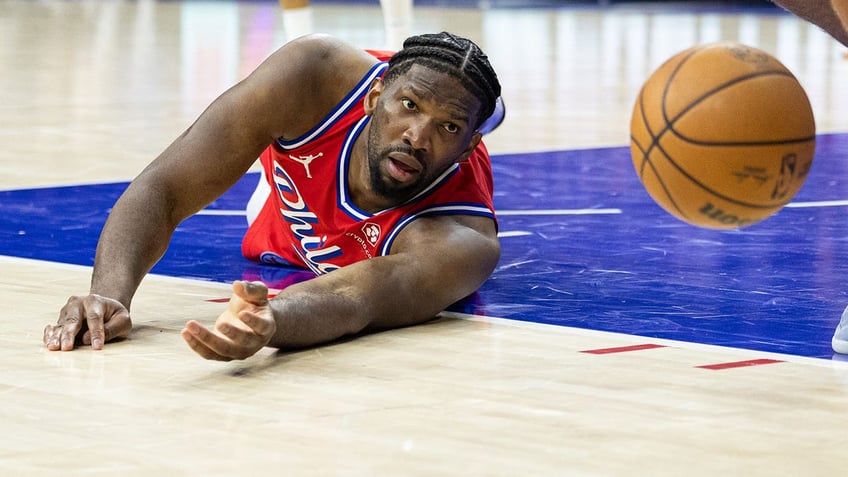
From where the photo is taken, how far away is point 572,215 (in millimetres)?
6270

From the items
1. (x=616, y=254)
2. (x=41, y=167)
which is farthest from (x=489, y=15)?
(x=616, y=254)

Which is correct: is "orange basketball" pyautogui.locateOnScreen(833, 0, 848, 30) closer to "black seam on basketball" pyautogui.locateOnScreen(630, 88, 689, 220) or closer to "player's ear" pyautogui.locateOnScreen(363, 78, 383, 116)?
"black seam on basketball" pyautogui.locateOnScreen(630, 88, 689, 220)

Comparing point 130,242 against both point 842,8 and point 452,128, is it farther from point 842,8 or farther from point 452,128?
point 842,8

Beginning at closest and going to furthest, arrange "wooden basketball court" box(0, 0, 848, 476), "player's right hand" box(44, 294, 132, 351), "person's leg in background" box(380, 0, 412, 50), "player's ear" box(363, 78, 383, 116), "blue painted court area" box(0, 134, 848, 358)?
1. "wooden basketball court" box(0, 0, 848, 476)
2. "player's right hand" box(44, 294, 132, 351)
3. "blue painted court area" box(0, 134, 848, 358)
4. "player's ear" box(363, 78, 383, 116)
5. "person's leg in background" box(380, 0, 412, 50)

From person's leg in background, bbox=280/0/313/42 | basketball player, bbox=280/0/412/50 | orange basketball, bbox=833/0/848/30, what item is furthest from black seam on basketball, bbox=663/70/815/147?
person's leg in background, bbox=280/0/313/42

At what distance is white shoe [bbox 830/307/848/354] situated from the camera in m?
3.90

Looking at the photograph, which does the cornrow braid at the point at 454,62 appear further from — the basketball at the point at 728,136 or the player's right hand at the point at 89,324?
the player's right hand at the point at 89,324

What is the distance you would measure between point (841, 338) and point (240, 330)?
1.53 metres

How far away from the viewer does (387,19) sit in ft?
25.0

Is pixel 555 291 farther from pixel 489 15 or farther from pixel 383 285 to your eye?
pixel 489 15

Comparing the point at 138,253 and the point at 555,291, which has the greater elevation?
the point at 138,253

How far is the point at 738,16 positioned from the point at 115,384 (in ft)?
65.8

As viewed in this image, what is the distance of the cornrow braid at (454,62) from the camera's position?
4.31 metres

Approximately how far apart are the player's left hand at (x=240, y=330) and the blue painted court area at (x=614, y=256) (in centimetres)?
102
